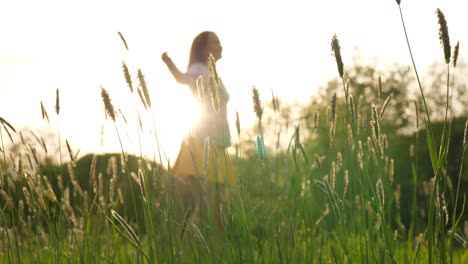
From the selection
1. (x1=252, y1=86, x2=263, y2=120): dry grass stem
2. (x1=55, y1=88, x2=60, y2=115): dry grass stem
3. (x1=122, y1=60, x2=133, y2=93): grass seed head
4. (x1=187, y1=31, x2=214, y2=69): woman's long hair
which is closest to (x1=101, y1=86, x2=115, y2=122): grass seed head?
(x1=122, y1=60, x2=133, y2=93): grass seed head

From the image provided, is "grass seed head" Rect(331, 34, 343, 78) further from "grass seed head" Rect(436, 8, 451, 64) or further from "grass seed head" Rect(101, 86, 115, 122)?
"grass seed head" Rect(101, 86, 115, 122)

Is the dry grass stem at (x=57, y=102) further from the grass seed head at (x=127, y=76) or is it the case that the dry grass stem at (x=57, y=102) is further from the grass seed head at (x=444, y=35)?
the grass seed head at (x=444, y=35)

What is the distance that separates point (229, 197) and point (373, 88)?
9.53 meters

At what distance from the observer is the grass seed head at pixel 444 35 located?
1503 millimetres

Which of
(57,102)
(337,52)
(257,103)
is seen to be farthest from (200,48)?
(337,52)

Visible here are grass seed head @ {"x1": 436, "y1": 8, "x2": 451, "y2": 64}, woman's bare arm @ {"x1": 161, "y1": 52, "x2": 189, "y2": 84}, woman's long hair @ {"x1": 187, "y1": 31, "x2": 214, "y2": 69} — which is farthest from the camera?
woman's long hair @ {"x1": 187, "y1": 31, "x2": 214, "y2": 69}

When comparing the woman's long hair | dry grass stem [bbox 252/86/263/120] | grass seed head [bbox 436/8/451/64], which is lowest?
dry grass stem [bbox 252/86/263/120]

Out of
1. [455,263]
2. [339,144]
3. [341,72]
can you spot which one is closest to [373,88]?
[339,144]

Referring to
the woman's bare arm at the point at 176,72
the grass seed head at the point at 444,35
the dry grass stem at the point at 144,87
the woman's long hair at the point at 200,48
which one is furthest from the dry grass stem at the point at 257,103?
the woman's long hair at the point at 200,48

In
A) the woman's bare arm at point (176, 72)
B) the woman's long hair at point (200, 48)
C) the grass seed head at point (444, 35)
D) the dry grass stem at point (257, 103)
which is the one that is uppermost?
the woman's long hair at point (200, 48)

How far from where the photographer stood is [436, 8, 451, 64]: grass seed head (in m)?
1.50

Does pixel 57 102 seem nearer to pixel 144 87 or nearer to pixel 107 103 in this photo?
pixel 107 103

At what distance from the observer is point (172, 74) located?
17.9ft

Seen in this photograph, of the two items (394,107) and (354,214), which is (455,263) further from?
(394,107)
